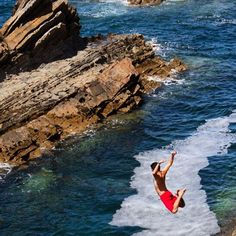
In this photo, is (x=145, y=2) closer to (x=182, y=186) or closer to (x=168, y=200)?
(x=182, y=186)

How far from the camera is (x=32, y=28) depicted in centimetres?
4309

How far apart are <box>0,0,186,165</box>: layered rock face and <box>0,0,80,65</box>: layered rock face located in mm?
84

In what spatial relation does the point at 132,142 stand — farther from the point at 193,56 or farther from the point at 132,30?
the point at 132,30

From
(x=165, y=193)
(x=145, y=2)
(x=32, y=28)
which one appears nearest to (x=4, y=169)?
(x=32, y=28)

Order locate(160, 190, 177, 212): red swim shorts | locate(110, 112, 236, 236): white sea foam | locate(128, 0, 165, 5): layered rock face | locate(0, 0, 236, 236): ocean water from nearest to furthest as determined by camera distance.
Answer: locate(160, 190, 177, 212): red swim shorts, locate(110, 112, 236, 236): white sea foam, locate(0, 0, 236, 236): ocean water, locate(128, 0, 165, 5): layered rock face

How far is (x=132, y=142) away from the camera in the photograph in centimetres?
3703

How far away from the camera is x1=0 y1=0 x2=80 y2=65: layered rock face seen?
138 feet

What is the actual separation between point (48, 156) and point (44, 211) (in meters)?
6.65

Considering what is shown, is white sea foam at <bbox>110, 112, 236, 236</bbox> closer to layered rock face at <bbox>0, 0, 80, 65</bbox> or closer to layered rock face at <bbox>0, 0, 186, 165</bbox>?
layered rock face at <bbox>0, 0, 186, 165</bbox>

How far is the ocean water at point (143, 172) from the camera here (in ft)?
91.5

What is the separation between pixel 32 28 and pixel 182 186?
20.0 meters

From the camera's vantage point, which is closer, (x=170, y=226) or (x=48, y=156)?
(x=170, y=226)

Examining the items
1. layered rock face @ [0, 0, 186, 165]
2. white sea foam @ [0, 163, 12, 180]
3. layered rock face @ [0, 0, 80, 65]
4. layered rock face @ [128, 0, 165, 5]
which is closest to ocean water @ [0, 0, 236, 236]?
white sea foam @ [0, 163, 12, 180]

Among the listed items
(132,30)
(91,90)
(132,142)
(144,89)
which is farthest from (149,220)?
(132,30)
